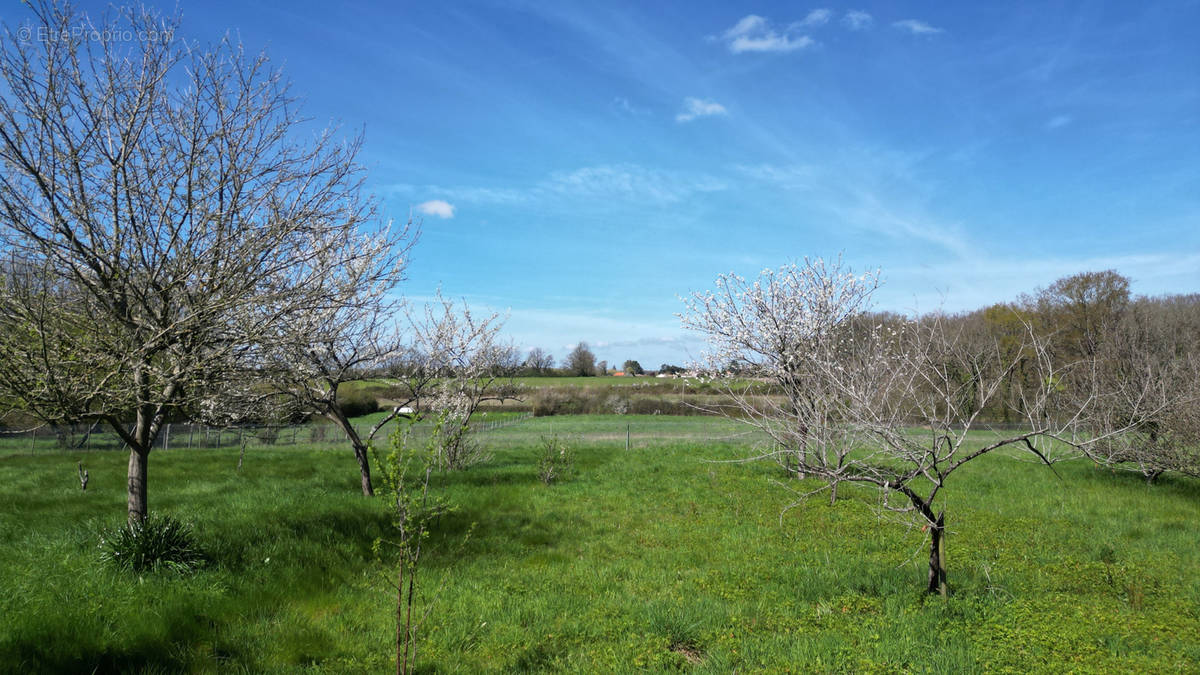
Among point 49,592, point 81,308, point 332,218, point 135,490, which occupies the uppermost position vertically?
point 332,218

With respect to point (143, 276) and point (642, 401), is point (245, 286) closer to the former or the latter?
point (143, 276)

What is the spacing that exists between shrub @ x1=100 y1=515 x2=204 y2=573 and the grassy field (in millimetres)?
194

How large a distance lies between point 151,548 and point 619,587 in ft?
18.6

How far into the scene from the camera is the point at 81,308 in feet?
23.7

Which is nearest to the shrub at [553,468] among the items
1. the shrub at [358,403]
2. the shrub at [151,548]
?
the shrub at [151,548]

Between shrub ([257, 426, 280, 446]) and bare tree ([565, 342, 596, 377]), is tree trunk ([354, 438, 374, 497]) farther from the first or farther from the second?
bare tree ([565, 342, 596, 377])

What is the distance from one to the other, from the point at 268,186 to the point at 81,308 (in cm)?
255

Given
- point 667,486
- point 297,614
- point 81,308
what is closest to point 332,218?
point 81,308

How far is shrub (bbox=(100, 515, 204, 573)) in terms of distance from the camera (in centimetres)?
717

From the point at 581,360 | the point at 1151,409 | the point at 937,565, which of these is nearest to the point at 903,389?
the point at 937,565

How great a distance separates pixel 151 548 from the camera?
7.29 metres

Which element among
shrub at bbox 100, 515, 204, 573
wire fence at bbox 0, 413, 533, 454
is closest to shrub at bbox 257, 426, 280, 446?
wire fence at bbox 0, 413, 533, 454

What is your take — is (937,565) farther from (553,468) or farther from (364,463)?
(364,463)

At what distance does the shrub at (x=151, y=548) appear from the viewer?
23.5 ft
